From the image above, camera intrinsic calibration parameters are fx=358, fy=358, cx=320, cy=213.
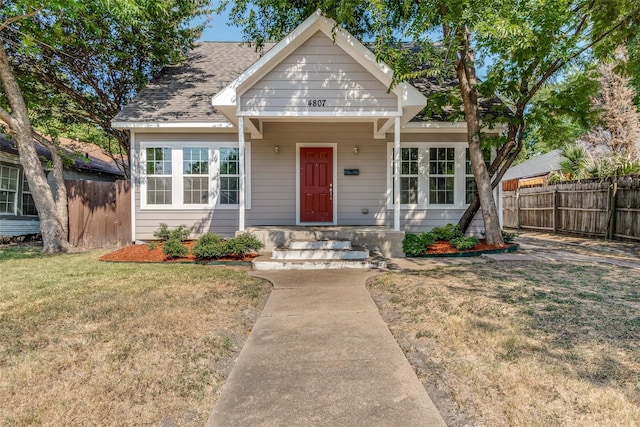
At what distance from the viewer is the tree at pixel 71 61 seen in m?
8.60

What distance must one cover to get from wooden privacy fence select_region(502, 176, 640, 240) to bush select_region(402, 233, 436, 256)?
6.36 m

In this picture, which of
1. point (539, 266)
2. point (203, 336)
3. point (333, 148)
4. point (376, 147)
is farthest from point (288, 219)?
point (203, 336)

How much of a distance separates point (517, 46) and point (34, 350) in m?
8.34

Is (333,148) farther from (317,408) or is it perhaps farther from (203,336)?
(317,408)

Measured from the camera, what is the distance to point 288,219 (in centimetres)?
1011

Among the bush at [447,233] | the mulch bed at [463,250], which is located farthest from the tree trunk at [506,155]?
the mulch bed at [463,250]

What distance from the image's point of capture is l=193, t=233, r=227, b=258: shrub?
734cm

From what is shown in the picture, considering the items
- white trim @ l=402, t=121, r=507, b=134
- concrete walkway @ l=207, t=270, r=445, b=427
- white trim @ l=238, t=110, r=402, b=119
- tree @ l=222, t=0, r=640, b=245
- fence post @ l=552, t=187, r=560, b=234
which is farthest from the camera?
fence post @ l=552, t=187, r=560, b=234

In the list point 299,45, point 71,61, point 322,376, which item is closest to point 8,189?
point 71,61

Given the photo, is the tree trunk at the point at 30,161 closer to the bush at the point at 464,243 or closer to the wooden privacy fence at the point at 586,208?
the bush at the point at 464,243

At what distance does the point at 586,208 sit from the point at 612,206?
1056 millimetres

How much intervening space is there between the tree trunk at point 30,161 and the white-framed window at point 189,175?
82.0 inches

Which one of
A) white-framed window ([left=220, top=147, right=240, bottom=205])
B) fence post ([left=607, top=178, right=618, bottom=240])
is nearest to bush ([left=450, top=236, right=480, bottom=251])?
fence post ([left=607, top=178, right=618, bottom=240])

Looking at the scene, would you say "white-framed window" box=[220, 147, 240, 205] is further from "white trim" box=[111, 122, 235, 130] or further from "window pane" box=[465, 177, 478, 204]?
"window pane" box=[465, 177, 478, 204]
